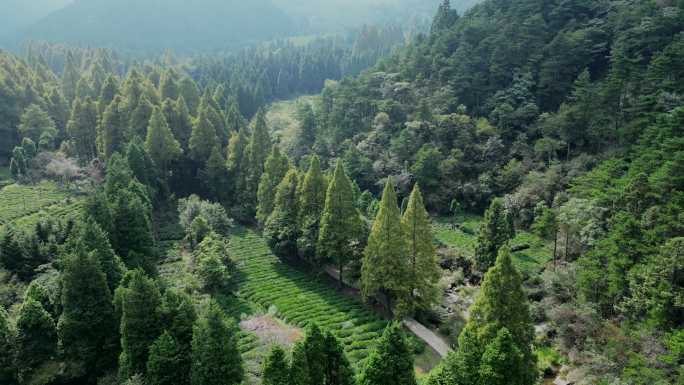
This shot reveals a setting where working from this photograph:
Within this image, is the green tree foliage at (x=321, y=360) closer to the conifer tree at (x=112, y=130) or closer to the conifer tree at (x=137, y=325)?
the conifer tree at (x=137, y=325)

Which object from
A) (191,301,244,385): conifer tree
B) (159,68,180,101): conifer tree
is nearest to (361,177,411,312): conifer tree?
(191,301,244,385): conifer tree

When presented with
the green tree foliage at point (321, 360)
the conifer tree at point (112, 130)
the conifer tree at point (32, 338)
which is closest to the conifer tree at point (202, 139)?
the conifer tree at point (112, 130)

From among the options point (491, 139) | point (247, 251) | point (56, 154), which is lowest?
point (247, 251)

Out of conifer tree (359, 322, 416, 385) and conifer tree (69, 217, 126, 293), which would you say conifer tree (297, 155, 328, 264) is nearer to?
conifer tree (69, 217, 126, 293)

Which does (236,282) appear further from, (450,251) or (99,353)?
(450,251)

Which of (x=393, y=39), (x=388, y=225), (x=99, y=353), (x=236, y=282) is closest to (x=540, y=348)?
(x=388, y=225)

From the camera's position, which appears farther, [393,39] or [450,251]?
[393,39]

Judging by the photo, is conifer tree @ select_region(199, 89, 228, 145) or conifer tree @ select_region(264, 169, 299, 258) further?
conifer tree @ select_region(199, 89, 228, 145)
